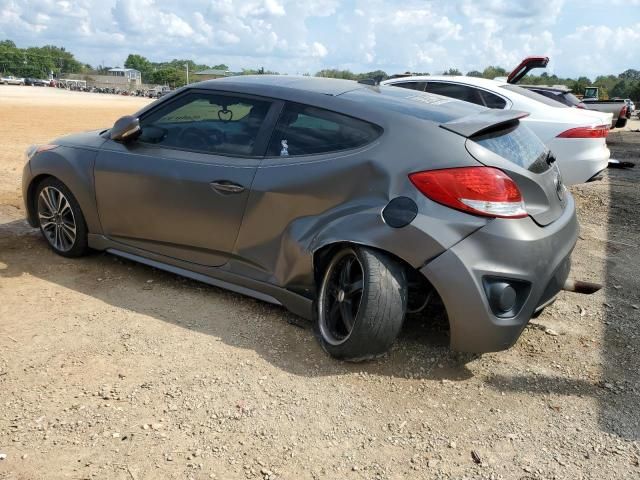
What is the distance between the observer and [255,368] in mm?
3240

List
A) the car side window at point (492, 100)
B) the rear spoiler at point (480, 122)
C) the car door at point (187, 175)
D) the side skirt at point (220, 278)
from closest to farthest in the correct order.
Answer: the rear spoiler at point (480, 122) → the side skirt at point (220, 278) → the car door at point (187, 175) → the car side window at point (492, 100)

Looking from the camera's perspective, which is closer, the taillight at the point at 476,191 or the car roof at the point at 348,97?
the taillight at the point at 476,191

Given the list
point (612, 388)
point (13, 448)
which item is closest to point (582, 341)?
point (612, 388)

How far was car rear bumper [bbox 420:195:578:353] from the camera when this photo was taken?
117 inches

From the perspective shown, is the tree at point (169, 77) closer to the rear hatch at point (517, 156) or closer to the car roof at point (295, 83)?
the car roof at point (295, 83)

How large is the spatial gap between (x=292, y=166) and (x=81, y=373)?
167 centimetres

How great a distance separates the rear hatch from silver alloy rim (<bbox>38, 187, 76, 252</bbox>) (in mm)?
3093

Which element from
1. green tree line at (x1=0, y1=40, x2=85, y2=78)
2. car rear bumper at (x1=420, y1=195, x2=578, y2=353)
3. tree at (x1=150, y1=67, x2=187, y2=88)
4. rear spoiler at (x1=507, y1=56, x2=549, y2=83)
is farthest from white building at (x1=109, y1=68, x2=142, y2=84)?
car rear bumper at (x1=420, y1=195, x2=578, y2=353)

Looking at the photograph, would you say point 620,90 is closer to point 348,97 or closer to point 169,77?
point 348,97

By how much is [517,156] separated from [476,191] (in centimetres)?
47

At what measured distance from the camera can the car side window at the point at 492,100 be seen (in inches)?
288

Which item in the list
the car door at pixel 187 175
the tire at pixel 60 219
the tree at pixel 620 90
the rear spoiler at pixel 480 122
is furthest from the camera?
the tree at pixel 620 90

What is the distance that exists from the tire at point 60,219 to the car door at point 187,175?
11.7 inches

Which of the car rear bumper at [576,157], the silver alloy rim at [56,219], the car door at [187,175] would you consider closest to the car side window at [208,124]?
the car door at [187,175]
